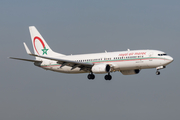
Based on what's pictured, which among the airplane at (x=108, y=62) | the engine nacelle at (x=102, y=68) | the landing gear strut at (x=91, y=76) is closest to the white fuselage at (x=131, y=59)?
the airplane at (x=108, y=62)

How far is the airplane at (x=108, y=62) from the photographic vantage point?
217ft

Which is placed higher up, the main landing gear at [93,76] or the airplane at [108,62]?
the airplane at [108,62]

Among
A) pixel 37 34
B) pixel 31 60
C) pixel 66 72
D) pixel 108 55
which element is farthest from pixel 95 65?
pixel 37 34

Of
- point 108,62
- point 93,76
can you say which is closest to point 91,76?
point 93,76

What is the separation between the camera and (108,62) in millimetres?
69250

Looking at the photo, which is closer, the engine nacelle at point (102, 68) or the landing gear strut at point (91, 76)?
the engine nacelle at point (102, 68)

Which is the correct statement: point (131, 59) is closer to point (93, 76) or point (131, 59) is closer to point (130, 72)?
point (130, 72)

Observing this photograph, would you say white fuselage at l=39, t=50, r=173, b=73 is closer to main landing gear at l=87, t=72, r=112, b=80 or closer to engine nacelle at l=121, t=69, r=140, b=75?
main landing gear at l=87, t=72, r=112, b=80

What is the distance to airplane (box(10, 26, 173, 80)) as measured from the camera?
6625 cm

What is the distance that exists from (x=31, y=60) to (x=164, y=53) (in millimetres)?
24469

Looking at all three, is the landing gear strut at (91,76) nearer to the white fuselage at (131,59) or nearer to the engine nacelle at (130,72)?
the white fuselage at (131,59)

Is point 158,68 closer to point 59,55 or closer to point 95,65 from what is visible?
point 95,65

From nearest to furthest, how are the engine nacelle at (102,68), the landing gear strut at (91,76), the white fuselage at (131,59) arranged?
the white fuselage at (131,59) → the engine nacelle at (102,68) → the landing gear strut at (91,76)

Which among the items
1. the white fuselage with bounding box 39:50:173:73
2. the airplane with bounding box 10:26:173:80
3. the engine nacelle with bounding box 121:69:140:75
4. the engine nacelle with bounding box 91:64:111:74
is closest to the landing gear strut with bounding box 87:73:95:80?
the airplane with bounding box 10:26:173:80
